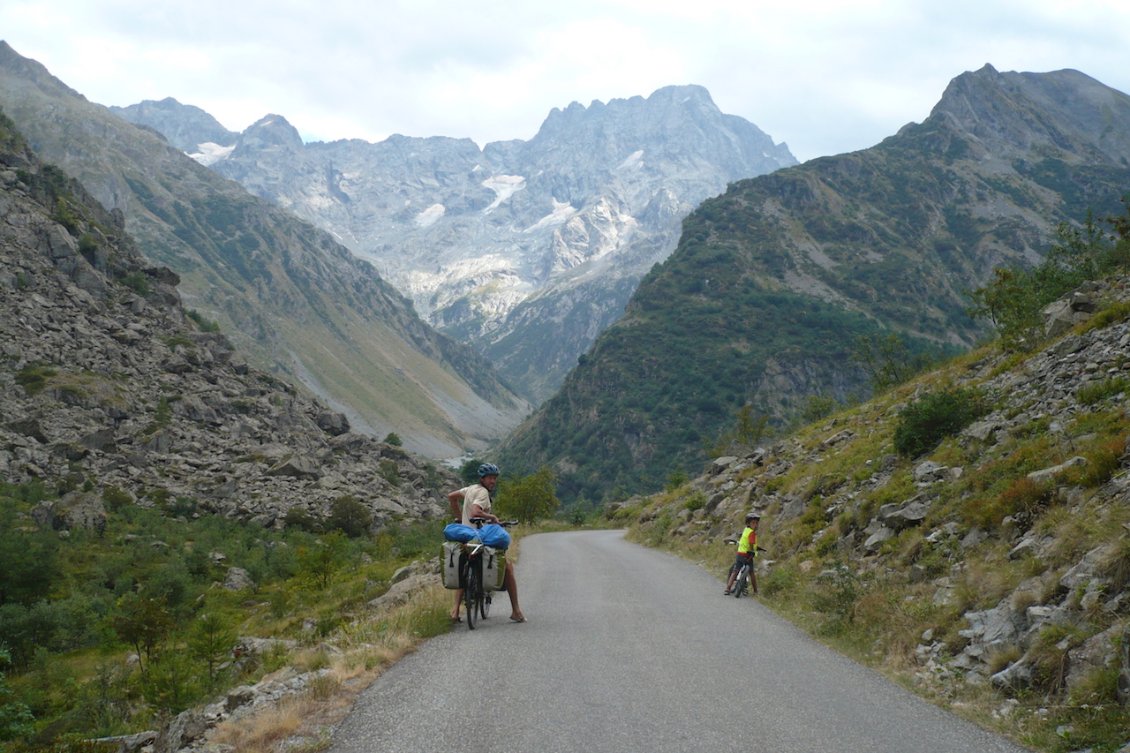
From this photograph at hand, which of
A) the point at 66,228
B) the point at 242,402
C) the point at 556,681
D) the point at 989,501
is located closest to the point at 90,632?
the point at 556,681

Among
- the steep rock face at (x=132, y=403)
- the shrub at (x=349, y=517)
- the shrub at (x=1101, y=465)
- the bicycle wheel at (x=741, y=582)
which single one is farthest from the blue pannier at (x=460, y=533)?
the shrub at (x=349, y=517)

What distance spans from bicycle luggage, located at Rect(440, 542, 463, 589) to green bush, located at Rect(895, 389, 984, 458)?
530 inches

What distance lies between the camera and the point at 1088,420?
1345 cm

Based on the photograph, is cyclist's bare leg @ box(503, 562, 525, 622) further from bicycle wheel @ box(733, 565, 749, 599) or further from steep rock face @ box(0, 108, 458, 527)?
steep rock face @ box(0, 108, 458, 527)

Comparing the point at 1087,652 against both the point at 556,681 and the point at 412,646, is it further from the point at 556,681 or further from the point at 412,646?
the point at 412,646

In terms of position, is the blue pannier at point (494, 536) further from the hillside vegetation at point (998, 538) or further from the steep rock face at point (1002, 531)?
the steep rock face at point (1002, 531)

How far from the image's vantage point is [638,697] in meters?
7.81

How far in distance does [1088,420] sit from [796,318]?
621ft

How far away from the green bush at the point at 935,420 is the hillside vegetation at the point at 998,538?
44 mm

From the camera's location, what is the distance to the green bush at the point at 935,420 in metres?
18.7

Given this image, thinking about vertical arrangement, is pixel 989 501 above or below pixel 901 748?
above

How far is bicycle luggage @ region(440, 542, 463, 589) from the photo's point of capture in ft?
37.8

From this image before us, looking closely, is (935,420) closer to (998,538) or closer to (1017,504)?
(1017,504)

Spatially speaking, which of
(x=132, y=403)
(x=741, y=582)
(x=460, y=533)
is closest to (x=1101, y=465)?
(x=741, y=582)
